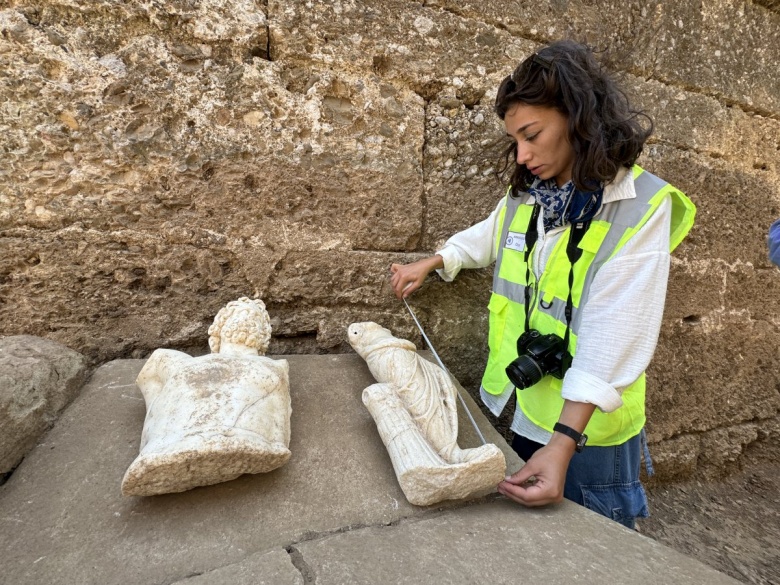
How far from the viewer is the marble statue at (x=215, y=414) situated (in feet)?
3.62

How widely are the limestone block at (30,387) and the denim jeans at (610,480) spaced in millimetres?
1699

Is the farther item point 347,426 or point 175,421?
point 347,426

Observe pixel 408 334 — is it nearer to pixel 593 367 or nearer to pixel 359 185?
pixel 359 185

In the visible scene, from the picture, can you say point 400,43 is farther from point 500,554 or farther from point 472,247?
point 500,554

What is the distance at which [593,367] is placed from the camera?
136 centimetres

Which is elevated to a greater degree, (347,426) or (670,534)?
(347,426)

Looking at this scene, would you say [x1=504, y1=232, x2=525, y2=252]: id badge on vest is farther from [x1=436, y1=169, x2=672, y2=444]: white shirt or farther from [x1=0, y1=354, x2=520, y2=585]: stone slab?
[x1=0, y1=354, x2=520, y2=585]: stone slab

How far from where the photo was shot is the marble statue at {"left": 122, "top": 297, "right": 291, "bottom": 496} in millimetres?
1104

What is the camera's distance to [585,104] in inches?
56.0

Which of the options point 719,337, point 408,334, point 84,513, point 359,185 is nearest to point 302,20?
point 359,185

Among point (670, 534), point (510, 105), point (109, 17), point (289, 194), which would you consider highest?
point (109, 17)

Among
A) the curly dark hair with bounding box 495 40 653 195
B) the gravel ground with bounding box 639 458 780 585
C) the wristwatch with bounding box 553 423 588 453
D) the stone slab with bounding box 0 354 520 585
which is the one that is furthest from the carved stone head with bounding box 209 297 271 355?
the gravel ground with bounding box 639 458 780 585

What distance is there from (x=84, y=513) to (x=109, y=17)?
5.07ft

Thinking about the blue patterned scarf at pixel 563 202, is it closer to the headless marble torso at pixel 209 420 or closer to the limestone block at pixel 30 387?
the headless marble torso at pixel 209 420
